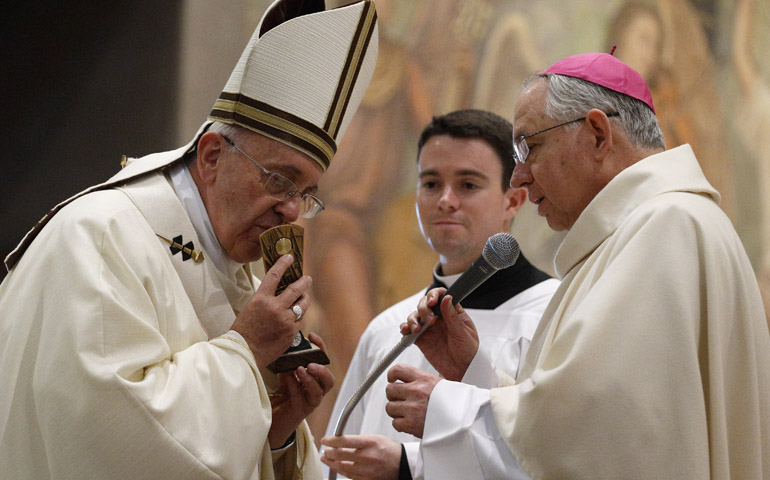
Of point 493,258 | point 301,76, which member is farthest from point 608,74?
point 301,76

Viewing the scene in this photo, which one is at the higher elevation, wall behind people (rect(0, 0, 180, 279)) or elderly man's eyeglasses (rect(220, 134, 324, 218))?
wall behind people (rect(0, 0, 180, 279))

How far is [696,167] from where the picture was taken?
8.75 feet

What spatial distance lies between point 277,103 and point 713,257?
151cm

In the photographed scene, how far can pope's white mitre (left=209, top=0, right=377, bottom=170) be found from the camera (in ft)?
9.31

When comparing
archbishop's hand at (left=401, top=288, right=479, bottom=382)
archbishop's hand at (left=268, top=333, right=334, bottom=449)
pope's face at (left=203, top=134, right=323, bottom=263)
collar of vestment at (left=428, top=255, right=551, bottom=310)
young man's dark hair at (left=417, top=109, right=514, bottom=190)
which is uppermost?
young man's dark hair at (left=417, top=109, right=514, bottom=190)

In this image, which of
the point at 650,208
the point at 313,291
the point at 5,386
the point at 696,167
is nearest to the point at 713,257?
the point at 650,208

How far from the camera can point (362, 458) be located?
296cm

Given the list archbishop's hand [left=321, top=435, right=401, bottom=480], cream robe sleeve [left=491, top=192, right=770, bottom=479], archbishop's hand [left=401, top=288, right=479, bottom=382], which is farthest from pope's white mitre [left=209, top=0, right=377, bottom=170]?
cream robe sleeve [left=491, top=192, right=770, bottom=479]

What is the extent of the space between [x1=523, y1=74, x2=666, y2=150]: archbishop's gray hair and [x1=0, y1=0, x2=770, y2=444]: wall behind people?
323 centimetres

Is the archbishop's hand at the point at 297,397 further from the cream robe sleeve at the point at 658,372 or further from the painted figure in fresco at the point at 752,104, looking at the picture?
the painted figure in fresco at the point at 752,104

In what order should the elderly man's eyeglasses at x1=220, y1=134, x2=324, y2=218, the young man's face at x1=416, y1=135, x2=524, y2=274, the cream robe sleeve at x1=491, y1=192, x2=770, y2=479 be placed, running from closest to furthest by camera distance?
the cream robe sleeve at x1=491, y1=192, x2=770, y2=479 < the elderly man's eyeglasses at x1=220, y1=134, x2=324, y2=218 < the young man's face at x1=416, y1=135, x2=524, y2=274

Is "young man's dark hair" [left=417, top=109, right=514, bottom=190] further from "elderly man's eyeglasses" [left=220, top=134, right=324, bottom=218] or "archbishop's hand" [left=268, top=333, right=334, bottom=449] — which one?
"archbishop's hand" [left=268, top=333, right=334, bottom=449]

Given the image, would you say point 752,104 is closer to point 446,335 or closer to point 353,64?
point 446,335

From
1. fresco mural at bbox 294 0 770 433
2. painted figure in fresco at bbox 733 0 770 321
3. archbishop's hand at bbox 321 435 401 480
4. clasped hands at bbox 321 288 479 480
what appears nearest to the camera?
clasped hands at bbox 321 288 479 480
